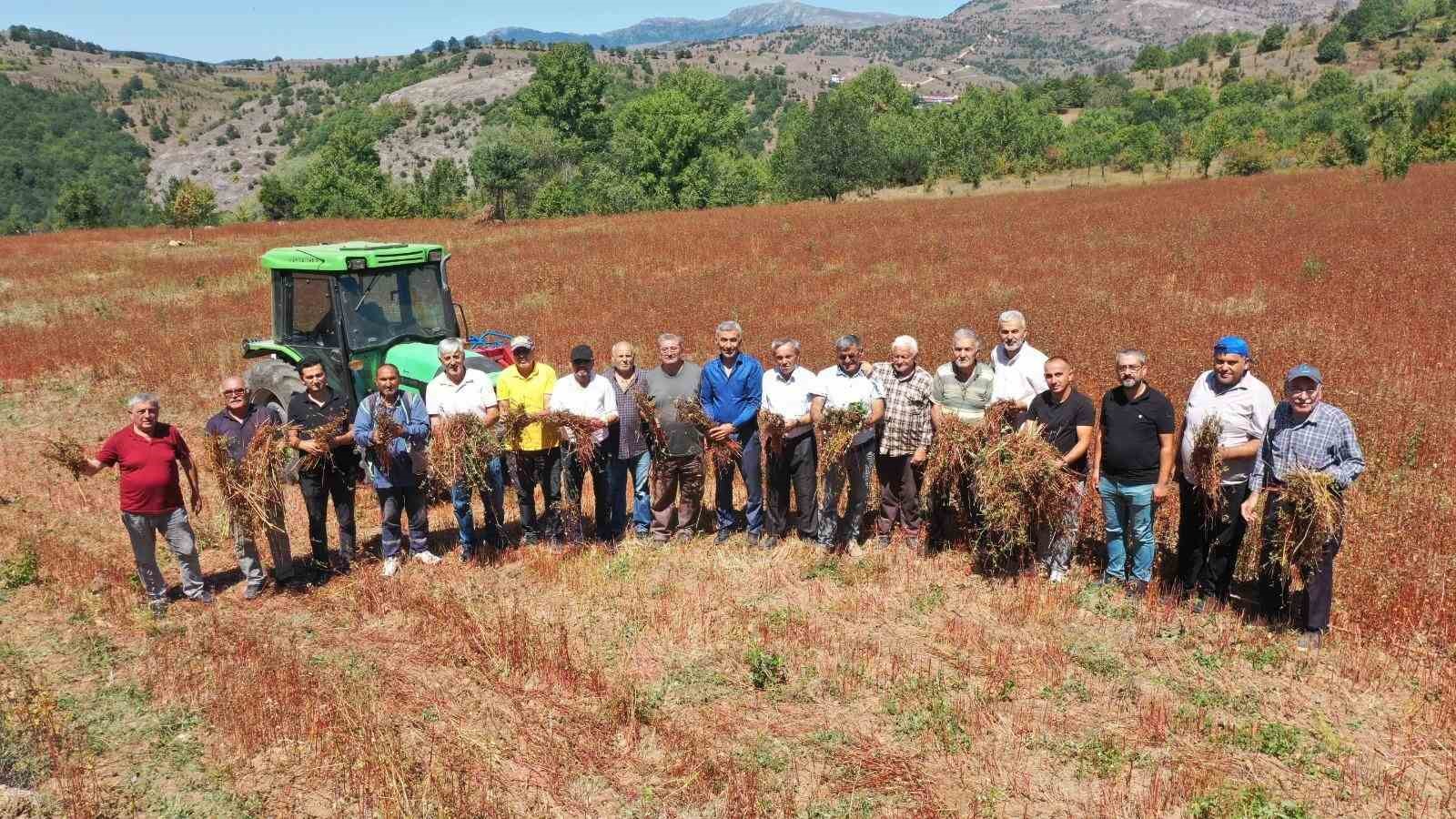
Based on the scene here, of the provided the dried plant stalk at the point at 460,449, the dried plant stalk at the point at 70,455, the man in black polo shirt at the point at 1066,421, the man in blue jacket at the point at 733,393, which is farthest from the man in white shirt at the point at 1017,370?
the dried plant stalk at the point at 70,455

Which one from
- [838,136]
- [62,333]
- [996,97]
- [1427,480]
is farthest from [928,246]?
[996,97]

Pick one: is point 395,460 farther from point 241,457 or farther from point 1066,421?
point 1066,421

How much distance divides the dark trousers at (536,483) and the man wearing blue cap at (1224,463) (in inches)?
189

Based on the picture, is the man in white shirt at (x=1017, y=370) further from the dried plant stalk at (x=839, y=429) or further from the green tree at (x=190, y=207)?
the green tree at (x=190, y=207)

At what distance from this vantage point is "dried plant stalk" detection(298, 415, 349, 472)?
21.4ft

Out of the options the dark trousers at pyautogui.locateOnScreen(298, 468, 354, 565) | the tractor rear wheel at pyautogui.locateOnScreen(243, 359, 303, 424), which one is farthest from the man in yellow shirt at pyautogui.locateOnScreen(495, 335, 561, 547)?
the tractor rear wheel at pyautogui.locateOnScreen(243, 359, 303, 424)

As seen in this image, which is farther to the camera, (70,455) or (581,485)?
(581,485)

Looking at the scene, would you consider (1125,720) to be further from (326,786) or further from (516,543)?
(516,543)

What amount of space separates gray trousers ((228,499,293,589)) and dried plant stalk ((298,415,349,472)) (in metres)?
0.34

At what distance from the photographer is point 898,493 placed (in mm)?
7258

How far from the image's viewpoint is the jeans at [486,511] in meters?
7.09

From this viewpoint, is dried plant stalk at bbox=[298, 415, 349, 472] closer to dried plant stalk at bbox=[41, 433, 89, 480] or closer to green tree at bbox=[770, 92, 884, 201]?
dried plant stalk at bbox=[41, 433, 89, 480]

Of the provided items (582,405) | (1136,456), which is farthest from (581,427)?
(1136,456)

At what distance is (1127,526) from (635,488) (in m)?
3.98
